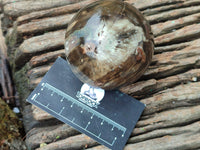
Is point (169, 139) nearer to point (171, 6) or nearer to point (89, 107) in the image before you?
point (89, 107)

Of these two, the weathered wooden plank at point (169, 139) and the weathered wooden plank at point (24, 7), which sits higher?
the weathered wooden plank at point (24, 7)

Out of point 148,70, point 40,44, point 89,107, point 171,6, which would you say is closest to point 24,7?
point 40,44

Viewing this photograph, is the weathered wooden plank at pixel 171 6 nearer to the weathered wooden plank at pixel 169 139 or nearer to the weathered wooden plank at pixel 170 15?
the weathered wooden plank at pixel 170 15

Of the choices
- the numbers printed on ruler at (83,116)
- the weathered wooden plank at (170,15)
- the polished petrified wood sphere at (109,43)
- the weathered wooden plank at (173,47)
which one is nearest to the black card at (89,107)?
the numbers printed on ruler at (83,116)

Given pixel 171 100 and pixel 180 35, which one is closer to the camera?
pixel 171 100

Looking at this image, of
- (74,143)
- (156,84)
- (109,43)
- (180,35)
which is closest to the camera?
(109,43)

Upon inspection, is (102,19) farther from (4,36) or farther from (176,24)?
(4,36)
